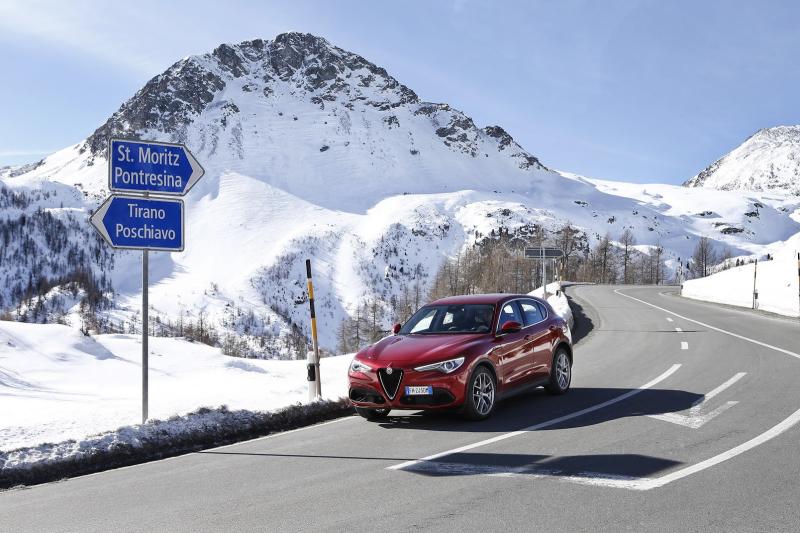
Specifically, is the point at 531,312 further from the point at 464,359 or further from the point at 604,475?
the point at 604,475

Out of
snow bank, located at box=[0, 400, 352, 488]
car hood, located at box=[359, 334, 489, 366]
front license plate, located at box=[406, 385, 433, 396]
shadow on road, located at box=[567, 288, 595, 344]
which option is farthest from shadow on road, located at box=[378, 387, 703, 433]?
shadow on road, located at box=[567, 288, 595, 344]

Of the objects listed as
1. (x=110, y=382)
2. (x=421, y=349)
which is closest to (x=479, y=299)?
(x=421, y=349)

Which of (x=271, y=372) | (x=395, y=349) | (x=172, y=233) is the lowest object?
(x=271, y=372)

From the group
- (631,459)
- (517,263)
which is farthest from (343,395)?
(517,263)

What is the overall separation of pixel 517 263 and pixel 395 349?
352 ft

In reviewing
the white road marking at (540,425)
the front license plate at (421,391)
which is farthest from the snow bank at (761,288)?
the front license plate at (421,391)

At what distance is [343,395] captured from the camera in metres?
10.2

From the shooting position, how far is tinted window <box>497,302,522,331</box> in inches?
372

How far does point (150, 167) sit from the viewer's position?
8.48m

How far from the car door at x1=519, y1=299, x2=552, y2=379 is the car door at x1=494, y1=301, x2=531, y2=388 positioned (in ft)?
0.49

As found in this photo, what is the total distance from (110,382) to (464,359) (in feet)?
42.0

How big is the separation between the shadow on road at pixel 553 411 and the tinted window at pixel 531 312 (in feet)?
3.82

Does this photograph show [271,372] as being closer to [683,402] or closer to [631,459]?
[683,402]

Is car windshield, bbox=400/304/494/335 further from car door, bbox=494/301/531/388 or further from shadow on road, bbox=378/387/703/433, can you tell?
shadow on road, bbox=378/387/703/433
